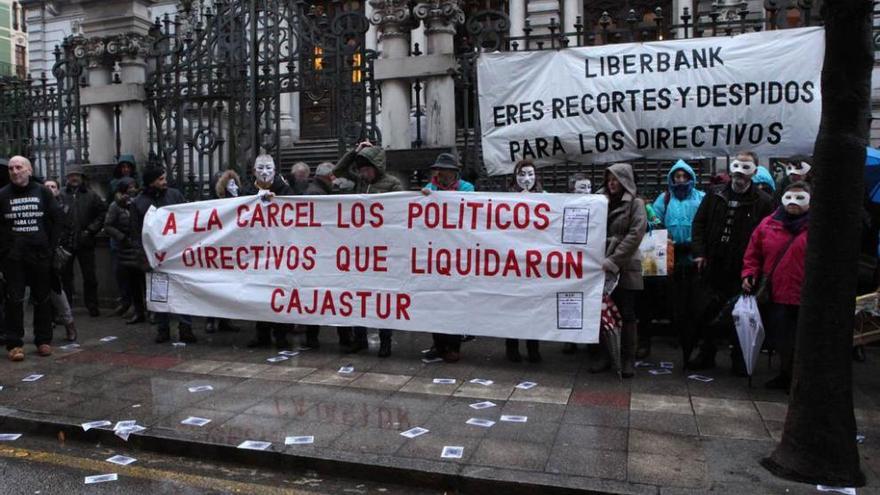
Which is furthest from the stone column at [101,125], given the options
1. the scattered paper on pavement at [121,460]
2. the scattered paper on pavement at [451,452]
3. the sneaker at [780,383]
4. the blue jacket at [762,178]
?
the sneaker at [780,383]

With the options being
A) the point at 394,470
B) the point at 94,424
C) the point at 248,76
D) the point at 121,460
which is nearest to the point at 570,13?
the point at 248,76

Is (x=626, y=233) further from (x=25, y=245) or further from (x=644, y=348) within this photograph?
(x=25, y=245)

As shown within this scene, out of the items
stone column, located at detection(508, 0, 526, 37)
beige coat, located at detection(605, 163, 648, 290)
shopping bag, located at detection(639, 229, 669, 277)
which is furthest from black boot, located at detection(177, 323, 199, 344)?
stone column, located at detection(508, 0, 526, 37)

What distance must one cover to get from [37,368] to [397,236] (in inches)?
144

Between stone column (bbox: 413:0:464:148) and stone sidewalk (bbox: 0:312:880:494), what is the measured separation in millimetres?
2564

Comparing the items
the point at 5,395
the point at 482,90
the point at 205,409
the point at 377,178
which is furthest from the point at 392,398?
the point at 482,90

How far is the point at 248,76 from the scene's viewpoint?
9609 millimetres

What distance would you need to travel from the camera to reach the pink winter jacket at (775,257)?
5.77 metres

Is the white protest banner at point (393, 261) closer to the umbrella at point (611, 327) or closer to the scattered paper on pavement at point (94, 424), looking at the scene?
the umbrella at point (611, 327)

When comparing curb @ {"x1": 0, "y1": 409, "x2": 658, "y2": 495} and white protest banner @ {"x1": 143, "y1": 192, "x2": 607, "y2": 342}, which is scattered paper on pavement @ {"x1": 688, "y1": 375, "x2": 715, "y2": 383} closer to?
white protest banner @ {"x1": 143, "y1": 192, "x2": 607, "y2": 342}

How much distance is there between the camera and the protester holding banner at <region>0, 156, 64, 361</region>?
23.6 feet

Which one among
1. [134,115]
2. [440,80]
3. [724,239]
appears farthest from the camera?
[134,115]

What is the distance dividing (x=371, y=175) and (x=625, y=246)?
2.54m

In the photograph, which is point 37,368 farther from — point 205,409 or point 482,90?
point 482,90
